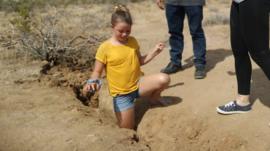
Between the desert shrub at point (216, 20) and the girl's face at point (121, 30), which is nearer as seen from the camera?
the girl's face at point (121, 30)

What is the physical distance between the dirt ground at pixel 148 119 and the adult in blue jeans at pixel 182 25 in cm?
15

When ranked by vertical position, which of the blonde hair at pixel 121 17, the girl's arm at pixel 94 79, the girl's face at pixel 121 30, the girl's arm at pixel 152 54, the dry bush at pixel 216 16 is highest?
the blonde hair at pixel 121 17

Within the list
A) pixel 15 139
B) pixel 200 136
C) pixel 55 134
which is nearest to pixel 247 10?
pixel 200 136

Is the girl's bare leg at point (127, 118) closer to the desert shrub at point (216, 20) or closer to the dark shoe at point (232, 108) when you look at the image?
the dark shoe at point (232, 108)

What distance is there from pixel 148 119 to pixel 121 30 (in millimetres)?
851

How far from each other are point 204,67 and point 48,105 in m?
1.56

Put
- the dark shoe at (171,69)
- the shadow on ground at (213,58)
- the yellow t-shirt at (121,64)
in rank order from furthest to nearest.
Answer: the shadow on ground at (213,58) → the dark shoe at (171,69) → the yellow t-shirt at (121,64)

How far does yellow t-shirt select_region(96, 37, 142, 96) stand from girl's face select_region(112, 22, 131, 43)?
88 mm

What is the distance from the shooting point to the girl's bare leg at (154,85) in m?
4.41

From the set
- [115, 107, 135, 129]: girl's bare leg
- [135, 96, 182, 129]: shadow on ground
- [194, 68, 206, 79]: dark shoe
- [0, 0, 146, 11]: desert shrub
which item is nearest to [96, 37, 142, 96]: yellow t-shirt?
[115, 107, 135, 129]: girl's bare leg

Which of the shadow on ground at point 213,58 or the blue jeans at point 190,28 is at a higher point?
the blue jeans at point 190,28

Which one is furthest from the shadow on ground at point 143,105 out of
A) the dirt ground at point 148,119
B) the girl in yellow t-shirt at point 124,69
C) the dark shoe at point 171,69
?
the dark shoe at point 171,69

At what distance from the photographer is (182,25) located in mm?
4973

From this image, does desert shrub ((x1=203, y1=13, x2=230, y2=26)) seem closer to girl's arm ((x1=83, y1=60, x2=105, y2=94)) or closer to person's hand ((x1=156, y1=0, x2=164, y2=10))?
person's hand ((x1=156, y1=0, x2=164, y2=10))
